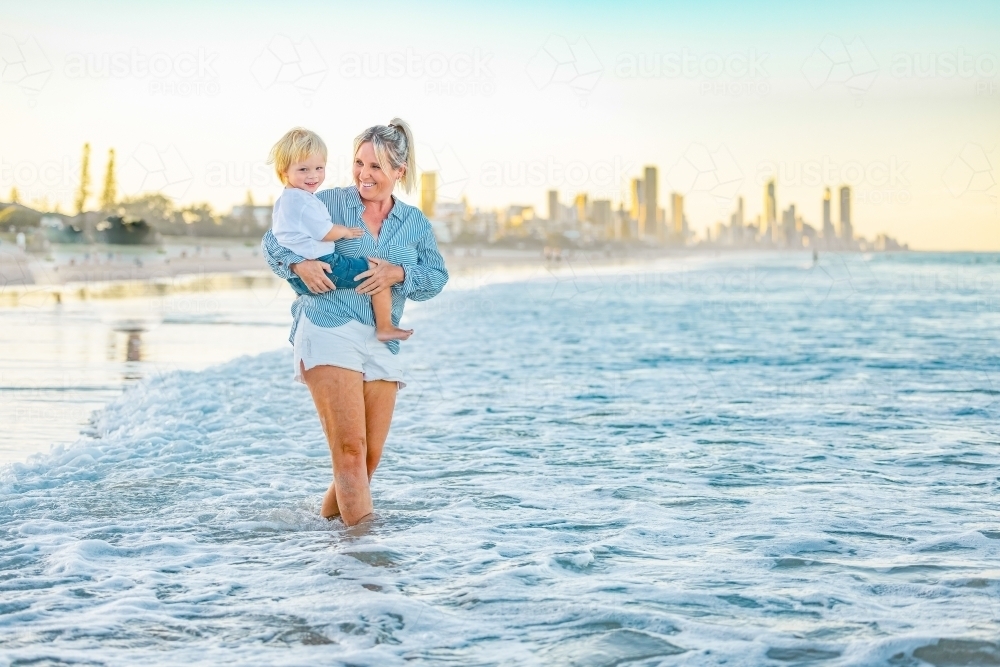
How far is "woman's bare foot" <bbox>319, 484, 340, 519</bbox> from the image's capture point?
16.6 ft

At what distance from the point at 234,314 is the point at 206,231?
10012 centimetres

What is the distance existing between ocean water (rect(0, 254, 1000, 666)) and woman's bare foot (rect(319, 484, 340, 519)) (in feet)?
0.28

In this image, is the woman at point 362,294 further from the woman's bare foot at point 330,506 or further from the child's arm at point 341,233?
the woman's bare foot at point 330,506

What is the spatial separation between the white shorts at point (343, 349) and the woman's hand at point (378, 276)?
0.17 m

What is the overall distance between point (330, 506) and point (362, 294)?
1.19 metres

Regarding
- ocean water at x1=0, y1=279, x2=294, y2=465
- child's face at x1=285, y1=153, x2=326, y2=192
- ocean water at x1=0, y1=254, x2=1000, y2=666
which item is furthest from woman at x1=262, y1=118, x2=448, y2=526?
ocean water at x1=0, y1=279, x2=294, y2=465

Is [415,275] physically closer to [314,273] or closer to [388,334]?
[388,334]

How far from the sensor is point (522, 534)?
499cm

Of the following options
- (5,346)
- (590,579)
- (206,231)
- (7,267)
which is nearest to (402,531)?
(590,579)

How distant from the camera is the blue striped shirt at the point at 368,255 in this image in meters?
4.54

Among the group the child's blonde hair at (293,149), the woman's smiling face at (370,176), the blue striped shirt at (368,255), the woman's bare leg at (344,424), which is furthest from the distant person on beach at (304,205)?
the woman's bare leg at (344,424)

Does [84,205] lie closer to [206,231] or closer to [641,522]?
[206,231]

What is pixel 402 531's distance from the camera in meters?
5.00

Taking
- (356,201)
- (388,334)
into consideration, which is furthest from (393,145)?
(388,334)
